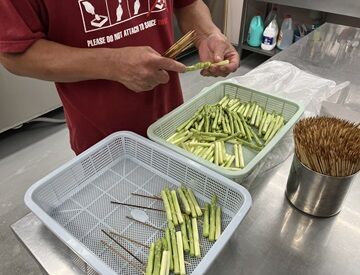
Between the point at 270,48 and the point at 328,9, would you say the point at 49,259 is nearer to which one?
the point at 328,9

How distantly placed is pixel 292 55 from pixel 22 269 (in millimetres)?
1666

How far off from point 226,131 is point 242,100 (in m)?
0.22

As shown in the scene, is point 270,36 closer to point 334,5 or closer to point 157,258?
point 334,5

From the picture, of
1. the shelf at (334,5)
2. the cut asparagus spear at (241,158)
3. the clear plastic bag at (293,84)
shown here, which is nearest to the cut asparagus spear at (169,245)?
the cut asparagus spear at (241,158)

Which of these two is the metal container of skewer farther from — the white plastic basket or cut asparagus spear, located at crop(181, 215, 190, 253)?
cut asparagus spear, located at crop(181, 215, 190, 253)

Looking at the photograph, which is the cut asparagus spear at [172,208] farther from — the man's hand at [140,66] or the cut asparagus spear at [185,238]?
the man's hand at [140,66]

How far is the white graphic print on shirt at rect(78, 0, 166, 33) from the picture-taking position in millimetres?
794

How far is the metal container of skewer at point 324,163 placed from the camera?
61cm

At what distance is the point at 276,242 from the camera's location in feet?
2.29

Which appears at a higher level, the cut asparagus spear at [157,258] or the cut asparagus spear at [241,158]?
the cut asparagus spear at [157,258]

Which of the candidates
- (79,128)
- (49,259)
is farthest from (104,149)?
(49,259)

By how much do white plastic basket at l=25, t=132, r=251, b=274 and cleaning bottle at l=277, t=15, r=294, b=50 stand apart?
250cm

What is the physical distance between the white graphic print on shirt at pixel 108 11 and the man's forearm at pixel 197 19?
0.28 metres

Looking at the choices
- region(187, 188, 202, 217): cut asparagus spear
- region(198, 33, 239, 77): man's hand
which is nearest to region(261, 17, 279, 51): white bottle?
region(198, 33, 239, 77): man's hand
